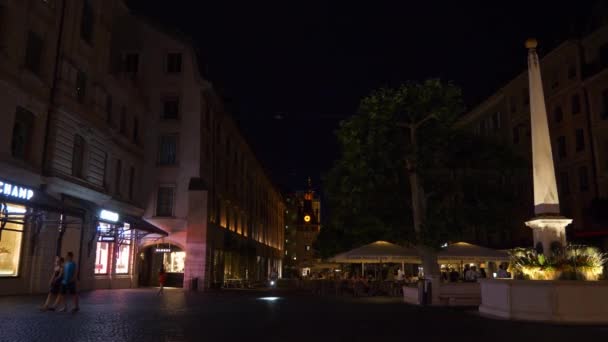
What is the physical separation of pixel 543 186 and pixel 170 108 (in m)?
26.8

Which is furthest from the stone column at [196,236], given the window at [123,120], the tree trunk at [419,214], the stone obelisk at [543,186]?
the stone obelisk at [543,186]

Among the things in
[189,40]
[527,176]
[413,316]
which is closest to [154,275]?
[189,40]

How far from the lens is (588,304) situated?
15609 millimetres

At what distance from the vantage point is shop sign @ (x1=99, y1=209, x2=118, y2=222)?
27.4 meters

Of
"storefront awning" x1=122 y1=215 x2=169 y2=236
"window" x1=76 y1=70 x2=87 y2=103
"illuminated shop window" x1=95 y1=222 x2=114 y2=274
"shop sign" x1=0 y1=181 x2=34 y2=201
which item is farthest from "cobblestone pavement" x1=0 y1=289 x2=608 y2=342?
"window" x1=76 y1=70 x2=87 y2=103

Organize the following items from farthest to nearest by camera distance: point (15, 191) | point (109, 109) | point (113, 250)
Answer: point (113, 250) → point (109, 109) → point (15, 191)

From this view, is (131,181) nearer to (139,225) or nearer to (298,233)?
(139,225)

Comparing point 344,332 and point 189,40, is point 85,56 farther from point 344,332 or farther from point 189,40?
point 344,332

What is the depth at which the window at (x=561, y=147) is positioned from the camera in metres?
40.9

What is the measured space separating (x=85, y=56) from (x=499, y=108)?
123 feet

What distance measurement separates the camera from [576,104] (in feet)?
130

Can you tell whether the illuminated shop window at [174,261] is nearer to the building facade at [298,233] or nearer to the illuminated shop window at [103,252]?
the illuminated shop window at [103,252]

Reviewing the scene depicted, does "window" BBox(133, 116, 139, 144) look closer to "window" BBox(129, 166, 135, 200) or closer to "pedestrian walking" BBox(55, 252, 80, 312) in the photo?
"window" BBox(129, 166, 135, 200)

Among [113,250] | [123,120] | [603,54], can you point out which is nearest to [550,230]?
[603,54]
